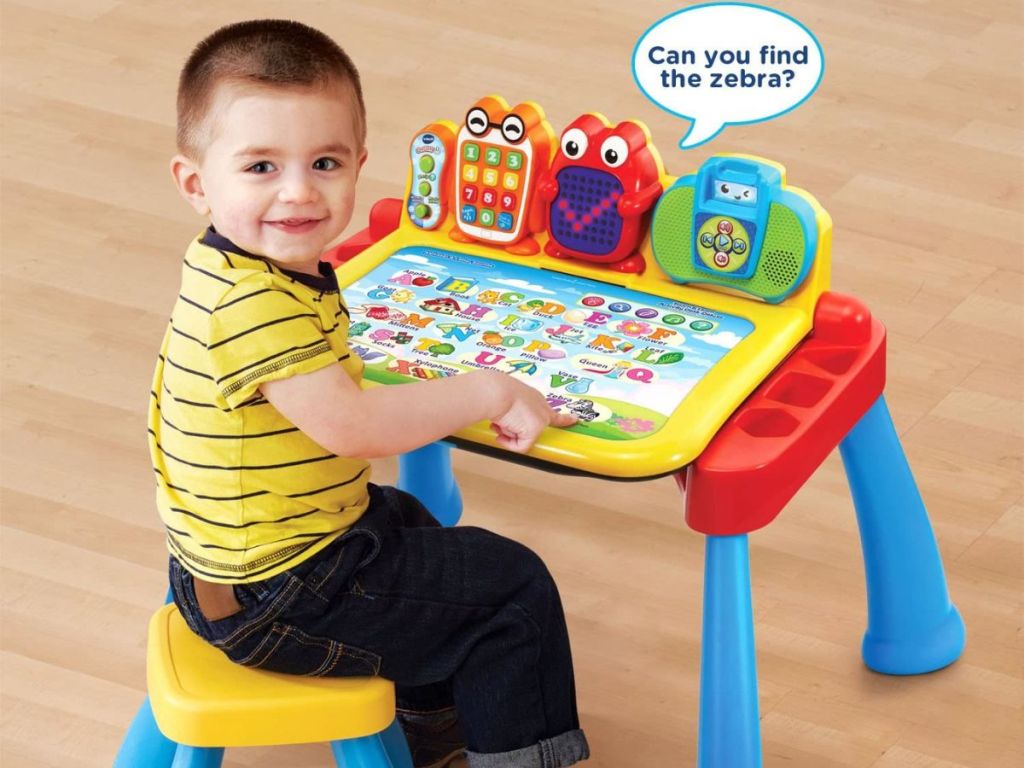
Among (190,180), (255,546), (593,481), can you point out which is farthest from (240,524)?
(593,481)

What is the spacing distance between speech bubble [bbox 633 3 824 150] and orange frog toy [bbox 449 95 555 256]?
0.10 m

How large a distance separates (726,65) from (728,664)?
0.47m

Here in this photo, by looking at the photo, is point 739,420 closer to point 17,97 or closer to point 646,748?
point 646,748

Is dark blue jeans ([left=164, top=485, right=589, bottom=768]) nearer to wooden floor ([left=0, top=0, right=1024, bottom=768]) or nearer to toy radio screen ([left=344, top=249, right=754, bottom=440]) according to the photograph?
toy radio screen ([left=344, top=249, right=754, bottom=440])

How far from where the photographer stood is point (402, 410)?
121 centimetres

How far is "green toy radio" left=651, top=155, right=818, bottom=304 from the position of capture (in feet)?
4.57

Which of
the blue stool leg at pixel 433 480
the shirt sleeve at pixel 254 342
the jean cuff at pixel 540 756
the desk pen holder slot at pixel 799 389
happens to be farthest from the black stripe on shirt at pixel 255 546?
the blue stool leg at pixel 433 480

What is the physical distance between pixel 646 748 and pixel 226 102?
68cm

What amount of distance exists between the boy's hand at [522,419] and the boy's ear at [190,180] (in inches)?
9.1

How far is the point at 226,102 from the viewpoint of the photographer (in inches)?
45.3

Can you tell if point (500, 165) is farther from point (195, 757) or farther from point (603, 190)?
point (195, 757)

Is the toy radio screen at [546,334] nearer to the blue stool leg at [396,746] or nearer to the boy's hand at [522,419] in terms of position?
the boy's hand at [522,419]

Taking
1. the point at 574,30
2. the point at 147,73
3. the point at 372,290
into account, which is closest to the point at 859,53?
the point at 574,30

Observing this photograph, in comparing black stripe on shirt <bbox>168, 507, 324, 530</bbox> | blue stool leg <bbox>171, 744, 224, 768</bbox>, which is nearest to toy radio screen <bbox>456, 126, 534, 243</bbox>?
black stripe on shirt <bbox>168, 507, 324, 530</bbox>
